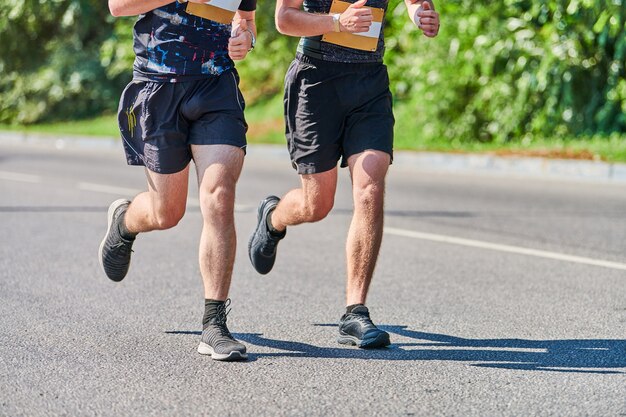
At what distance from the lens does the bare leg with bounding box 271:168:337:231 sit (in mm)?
5375

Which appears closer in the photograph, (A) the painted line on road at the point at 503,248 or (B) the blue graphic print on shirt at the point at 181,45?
(B) the blue graphic print on shirt at the point at 181,45

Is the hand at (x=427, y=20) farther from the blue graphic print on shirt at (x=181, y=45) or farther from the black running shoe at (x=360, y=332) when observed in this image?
the black running shoe at (x=360, y=332)

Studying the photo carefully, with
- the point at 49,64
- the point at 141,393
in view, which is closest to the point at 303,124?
the point at 141,393

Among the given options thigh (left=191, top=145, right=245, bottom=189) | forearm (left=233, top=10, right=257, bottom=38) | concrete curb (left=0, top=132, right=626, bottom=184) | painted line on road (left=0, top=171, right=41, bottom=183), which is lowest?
painted line on road (left=0, top=171, right=41, bottom=183)

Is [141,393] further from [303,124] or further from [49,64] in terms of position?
[49,64]

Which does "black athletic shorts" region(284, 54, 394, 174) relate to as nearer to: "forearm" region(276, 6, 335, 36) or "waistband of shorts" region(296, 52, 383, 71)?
"waistband of shorts" region(296, 52, 383, 71)

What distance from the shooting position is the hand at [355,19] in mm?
4924

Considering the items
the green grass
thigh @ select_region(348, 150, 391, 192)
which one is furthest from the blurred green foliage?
thigh @ select_region(348, 150, 391, 192)

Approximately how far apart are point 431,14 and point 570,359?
59.3 inches

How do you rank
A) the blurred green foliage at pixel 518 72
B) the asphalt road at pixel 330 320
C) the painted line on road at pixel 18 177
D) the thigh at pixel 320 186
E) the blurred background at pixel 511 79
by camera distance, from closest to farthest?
the asphalt road at pixel 330 320, the thigh at pixel 320 186, the painted line on road at pixel 18 177, the blurred background at pixel 511 79, the blurred green foliage at pixel 518 72

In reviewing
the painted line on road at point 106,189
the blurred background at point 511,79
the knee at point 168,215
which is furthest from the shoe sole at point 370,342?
the blurred background at point 511,79

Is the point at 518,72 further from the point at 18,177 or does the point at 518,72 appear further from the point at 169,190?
the point at 169,190

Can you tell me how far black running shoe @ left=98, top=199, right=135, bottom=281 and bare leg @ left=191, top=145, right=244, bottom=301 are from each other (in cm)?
78

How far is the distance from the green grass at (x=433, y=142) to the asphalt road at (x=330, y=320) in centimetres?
421
